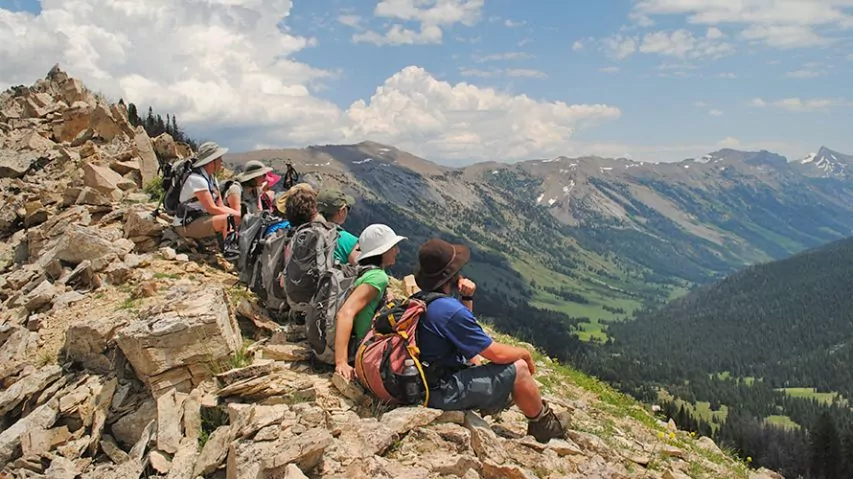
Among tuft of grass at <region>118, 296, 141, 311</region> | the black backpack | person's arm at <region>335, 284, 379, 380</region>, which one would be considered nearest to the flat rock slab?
person's arm at <region>335, 284, 379, 380</region>

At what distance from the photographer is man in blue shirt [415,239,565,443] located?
7094mm

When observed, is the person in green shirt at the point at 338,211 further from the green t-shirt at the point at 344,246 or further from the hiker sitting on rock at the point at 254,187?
the hiker sitting on rock at the point at 254,187

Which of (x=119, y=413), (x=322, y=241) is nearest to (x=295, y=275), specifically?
(x=322, y=241)

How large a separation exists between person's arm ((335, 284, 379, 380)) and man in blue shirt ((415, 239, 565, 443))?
1.17 meters

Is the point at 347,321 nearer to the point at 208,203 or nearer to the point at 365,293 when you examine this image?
the point at 365,293

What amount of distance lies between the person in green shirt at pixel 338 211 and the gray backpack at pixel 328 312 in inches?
47.5

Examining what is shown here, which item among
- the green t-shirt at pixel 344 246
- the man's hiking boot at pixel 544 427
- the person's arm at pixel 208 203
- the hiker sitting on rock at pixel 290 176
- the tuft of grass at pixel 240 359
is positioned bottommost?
the man's hiking boot at pixel 544 427

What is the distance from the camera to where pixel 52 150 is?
23375mm

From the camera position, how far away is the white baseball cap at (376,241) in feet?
28.2

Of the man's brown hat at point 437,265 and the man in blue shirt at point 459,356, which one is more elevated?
the man's brown hat at point 437,265

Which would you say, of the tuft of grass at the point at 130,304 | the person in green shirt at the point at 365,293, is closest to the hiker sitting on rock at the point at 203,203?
the tuft of grass at the point at 130,304

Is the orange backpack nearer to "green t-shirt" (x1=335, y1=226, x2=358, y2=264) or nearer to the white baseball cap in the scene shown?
the white baseball cap

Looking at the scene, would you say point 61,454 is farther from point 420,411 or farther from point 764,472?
point 764,472

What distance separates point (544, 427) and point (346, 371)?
2846 millimetres
